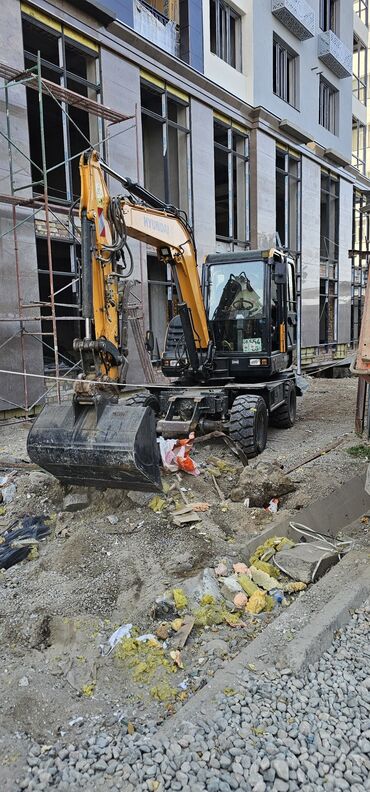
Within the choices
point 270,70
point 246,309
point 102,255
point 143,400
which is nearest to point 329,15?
point 270,70

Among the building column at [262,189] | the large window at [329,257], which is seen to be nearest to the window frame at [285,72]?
the building column at [262,189]

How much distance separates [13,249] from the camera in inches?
418

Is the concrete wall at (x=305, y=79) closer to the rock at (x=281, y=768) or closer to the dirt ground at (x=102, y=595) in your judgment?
the dirt ground at (x=102, y=595)

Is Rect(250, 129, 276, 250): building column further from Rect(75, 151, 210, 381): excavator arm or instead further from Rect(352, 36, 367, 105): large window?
Rect(352, 36, 367, 105): large window

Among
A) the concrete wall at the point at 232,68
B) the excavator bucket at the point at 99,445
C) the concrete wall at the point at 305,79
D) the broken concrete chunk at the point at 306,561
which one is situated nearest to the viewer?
the broken concrete chunk at the point at 306,561

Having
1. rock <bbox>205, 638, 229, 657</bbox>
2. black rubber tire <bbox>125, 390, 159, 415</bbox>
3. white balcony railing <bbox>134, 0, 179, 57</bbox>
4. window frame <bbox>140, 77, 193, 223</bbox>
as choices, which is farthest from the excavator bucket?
white balcony railing <bbox>134, 0, 179, 57</bbox>

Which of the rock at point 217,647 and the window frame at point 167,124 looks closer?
the rock at point 217,647

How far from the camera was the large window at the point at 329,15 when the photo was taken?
22.4 m

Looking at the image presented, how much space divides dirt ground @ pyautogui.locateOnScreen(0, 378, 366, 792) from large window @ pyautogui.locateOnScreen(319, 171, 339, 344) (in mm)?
18151

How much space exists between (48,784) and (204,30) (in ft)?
58.0

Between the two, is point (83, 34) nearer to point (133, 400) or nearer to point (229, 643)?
point (133, 400)

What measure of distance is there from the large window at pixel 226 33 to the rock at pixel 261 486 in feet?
50.0

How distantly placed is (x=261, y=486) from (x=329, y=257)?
68.4 ft

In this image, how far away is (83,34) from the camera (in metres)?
11.8
